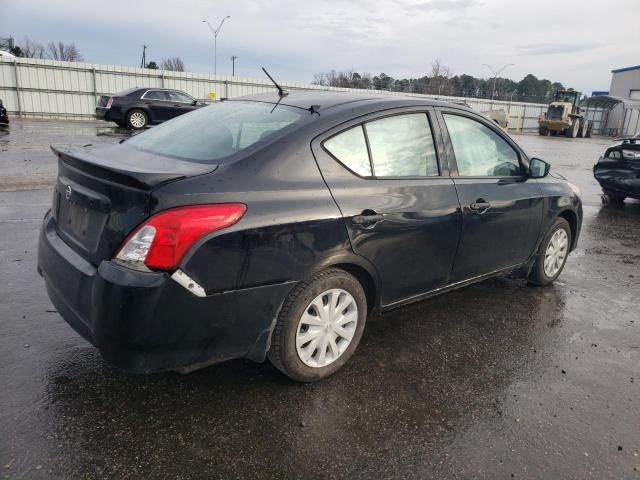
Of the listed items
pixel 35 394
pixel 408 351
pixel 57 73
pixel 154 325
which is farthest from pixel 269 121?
pixel 57 73

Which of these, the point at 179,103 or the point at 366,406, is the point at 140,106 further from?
the point at 366,406

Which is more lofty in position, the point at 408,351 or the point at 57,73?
the point at 57,73

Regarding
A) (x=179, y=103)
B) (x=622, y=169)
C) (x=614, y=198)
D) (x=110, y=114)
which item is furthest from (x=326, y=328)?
(x=179, y=103)

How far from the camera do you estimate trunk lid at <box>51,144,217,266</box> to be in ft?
7.61

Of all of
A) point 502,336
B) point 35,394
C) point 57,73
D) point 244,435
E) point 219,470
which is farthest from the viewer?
Result: point 57,73

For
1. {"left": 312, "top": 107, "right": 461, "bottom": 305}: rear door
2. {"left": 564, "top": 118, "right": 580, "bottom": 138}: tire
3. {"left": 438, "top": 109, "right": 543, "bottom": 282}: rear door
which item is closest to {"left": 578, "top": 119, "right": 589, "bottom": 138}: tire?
{"left": 564, "top": 118, "right": 580, "bottom": 138}: tire

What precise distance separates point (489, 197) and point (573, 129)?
3979 centimetres

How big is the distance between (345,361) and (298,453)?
2.66 ft

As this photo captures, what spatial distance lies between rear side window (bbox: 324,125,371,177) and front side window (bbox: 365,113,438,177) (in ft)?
0.22

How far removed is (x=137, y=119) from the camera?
18844 millimetres

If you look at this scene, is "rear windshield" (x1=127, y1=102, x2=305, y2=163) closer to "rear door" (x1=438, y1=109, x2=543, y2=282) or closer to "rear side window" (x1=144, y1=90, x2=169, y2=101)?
"rear door" (x1=438, y1=109, x2=543, y2=282)

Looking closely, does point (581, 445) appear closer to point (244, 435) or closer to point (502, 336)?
point (502, 336)

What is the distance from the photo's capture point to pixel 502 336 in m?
3.74

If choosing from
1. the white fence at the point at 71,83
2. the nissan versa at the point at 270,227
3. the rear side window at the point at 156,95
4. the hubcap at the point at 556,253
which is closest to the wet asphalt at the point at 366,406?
the nissan versa at the point at 270,227
